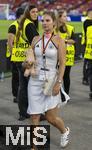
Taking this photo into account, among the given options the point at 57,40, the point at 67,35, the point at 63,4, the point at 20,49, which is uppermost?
the point at 57,40

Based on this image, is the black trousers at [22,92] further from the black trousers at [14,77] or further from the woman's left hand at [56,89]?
the woman's left hand at [56,89]

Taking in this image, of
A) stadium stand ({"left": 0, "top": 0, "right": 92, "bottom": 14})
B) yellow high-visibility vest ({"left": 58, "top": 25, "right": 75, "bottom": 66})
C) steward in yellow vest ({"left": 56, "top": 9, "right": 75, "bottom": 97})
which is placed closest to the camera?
steward in yellow vest ({"left": 56, "top": 9, "right": 75, "bottom": 97})

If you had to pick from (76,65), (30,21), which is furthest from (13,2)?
(30,21)

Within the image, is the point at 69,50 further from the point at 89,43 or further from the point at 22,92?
the point at 22,92

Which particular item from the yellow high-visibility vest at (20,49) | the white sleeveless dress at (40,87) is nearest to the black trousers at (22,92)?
the yellow high-visibility vest at (20,49)

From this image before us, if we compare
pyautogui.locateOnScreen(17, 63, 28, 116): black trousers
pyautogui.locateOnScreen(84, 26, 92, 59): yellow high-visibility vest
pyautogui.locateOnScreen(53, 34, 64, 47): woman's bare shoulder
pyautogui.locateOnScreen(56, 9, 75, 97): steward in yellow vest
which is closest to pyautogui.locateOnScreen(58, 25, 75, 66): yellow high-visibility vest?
pyautogui.locateOnScreen(56, 9, 75, 97): steward in yellow vest

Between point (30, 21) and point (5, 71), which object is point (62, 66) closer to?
point (30, 21)

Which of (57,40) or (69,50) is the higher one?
(57,40)

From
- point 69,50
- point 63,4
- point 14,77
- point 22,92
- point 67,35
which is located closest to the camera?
point 22,92

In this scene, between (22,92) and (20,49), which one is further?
(20,49)

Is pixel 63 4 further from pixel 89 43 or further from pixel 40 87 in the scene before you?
pixel 40 87

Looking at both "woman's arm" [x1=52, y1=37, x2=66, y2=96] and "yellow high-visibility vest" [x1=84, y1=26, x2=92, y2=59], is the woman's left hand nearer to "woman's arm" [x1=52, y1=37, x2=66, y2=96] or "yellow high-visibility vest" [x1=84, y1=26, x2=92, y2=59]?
"woman's arm" [x1=52, y1=37, x2=66, y2=96]

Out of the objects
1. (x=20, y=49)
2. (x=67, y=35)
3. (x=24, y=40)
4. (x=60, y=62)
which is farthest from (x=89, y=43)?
(x=60, y=62)

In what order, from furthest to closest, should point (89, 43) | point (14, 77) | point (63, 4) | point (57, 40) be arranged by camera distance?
1. point (63, 4)
2. point (89, 43)
3. point (14, 77)
4. point (57, 40)
